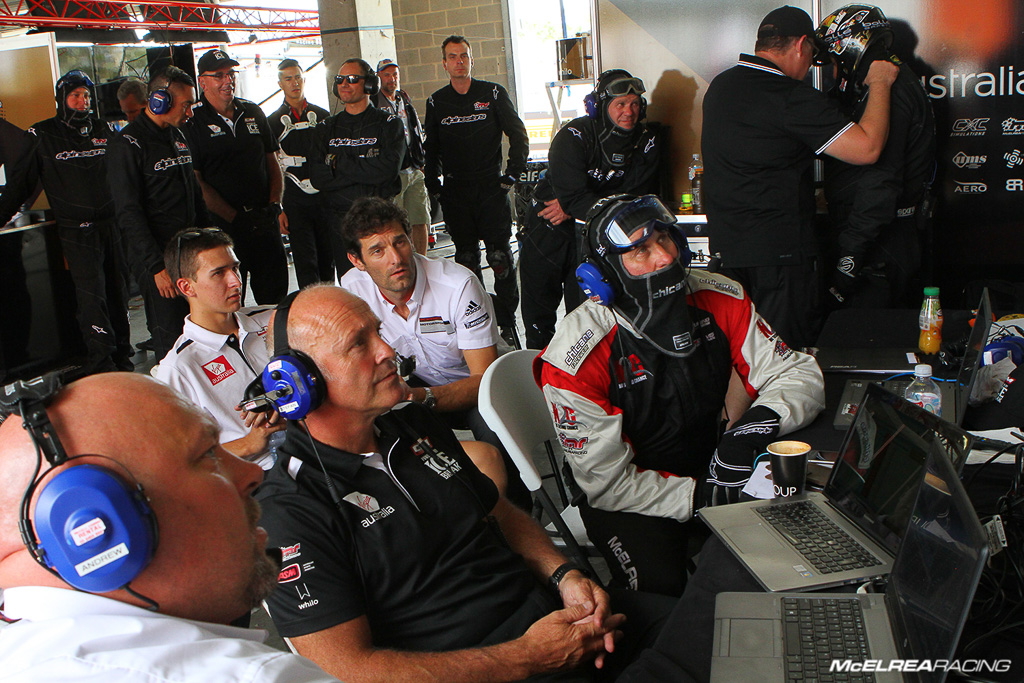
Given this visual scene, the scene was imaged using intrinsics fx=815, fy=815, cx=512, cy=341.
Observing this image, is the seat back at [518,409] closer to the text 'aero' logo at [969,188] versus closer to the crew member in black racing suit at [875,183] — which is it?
the crew member in black racing suit at [875,183]

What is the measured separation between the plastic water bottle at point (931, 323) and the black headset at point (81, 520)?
88.1 inches

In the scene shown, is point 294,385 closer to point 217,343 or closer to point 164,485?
point 164,485

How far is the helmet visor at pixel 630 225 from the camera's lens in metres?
2.14

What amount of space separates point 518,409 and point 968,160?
2.93m

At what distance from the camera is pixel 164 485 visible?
86 cm

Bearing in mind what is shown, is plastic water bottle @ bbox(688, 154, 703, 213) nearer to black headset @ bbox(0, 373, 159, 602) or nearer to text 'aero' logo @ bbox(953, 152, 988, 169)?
text 'aero' logo @ bbox(953, 152, 988, 169)

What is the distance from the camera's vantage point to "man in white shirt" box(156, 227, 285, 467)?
241cm

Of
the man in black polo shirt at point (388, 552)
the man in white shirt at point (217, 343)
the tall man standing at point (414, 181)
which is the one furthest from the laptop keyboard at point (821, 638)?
the tall man standing at point (414, 181)

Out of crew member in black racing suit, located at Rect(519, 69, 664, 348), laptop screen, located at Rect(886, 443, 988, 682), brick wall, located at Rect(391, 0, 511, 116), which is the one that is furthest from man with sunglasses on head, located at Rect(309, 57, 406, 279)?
laptop screen, located at Rect(886, 443, 988, 682)

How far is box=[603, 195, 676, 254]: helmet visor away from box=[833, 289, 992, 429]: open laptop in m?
0.66

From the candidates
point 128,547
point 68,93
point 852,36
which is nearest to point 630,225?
point 128,547

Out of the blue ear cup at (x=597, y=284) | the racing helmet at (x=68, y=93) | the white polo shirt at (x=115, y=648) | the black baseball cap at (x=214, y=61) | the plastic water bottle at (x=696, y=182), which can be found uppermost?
the black baseball cap at (x=214, y=61)

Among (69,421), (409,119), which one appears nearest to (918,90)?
(69,421)

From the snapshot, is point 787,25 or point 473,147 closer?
point 787,25
